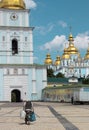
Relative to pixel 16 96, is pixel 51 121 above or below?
below

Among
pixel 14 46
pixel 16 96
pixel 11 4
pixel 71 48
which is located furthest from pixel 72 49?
pixel 16 96

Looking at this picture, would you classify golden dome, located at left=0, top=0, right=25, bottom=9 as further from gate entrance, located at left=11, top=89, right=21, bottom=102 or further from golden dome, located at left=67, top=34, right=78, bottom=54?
golden dome, located at left=67, top=34, right=78, bottom=54

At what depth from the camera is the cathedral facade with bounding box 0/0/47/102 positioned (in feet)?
220

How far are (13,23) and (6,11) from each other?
7.37 ft

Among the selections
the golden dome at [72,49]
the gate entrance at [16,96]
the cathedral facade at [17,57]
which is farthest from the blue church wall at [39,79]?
the golden dome at [72,49]

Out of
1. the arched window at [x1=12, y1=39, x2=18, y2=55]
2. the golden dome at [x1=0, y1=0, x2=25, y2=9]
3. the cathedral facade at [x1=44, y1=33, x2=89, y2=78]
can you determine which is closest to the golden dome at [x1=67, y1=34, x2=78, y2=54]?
the cathedral facade at [x1=44, y1=33, x2=89, y2=78]

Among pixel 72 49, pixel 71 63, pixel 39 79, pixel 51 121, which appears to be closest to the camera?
pixel 51 121

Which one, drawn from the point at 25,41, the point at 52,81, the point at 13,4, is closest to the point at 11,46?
the point at 25,41

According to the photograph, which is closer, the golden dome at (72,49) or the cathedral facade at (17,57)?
the cathedral facade at (17,57)

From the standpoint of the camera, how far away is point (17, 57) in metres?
67.6

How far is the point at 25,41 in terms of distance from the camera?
68.2m

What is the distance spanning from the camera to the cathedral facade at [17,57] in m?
67.0

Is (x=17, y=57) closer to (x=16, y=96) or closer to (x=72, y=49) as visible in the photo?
(x=16, y=96)

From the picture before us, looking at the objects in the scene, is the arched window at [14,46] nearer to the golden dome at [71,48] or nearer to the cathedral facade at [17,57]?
the cathedral facade at [17,57]
